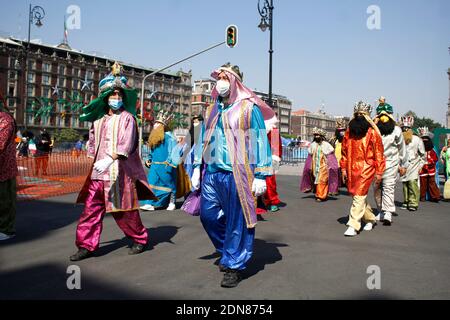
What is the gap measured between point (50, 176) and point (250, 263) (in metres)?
12.3

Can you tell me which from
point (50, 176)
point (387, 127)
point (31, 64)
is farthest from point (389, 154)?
point (31, 64)

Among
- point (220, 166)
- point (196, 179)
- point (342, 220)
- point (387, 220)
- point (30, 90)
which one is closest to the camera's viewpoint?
point (220, 166)

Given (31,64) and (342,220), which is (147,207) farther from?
(31,64)

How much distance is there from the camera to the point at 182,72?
4429 inches

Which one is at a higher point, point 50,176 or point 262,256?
point 50,176

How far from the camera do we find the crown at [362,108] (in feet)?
21.6

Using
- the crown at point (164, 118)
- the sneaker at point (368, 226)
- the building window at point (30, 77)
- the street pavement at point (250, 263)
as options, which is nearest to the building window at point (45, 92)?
the building window at point (30, 77)

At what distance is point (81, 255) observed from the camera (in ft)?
15.3

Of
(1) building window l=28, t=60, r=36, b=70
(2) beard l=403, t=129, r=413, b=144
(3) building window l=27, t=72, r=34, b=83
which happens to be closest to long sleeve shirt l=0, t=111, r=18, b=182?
(2) beard l=403, t=129, r=413, b=144

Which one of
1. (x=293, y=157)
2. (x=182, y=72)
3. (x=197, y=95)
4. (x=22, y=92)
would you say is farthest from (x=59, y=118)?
(x=293, y=157)

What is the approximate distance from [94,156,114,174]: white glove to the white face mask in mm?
1471

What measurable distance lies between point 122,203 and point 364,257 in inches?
115

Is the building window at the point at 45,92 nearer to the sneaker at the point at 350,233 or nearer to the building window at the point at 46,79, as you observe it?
the building window at the point at 46,79
